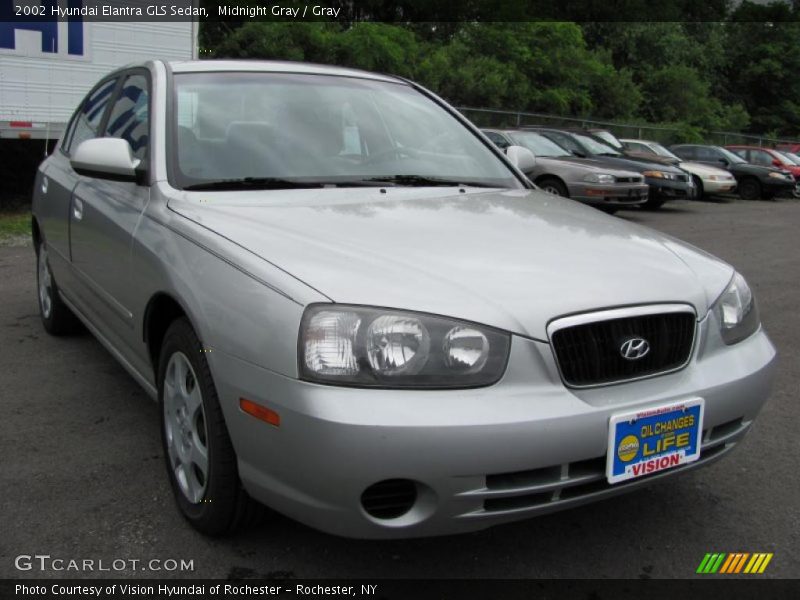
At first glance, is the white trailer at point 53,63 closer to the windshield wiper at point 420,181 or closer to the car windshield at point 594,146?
the car windshield at point 594,146

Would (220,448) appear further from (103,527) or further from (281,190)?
(281,190)

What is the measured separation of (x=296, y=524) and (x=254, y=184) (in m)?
1.26

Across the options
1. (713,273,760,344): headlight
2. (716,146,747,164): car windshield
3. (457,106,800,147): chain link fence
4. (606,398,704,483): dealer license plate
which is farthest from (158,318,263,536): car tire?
(716,146,747,164): car windshield

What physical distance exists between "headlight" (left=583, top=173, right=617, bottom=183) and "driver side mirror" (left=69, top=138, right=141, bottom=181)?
9.95m

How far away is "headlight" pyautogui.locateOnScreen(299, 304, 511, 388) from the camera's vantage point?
2.06m

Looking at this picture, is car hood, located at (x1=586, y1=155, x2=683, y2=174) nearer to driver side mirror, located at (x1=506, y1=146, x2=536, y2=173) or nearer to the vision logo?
driver side mirror, located at (x1=506, y1=146, x2=536, y2=173)

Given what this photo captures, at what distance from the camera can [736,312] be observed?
2666 millimetres

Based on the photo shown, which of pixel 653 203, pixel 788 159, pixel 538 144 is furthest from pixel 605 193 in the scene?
pixel 788 159

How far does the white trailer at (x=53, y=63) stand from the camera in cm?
982

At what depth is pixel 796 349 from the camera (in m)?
5.14

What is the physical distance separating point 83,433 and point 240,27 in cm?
2089

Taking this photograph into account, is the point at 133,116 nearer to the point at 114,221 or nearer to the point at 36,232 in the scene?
the point at 114,221

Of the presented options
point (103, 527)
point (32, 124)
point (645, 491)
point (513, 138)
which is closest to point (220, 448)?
point (103, 527)

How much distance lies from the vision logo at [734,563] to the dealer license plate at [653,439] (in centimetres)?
42
